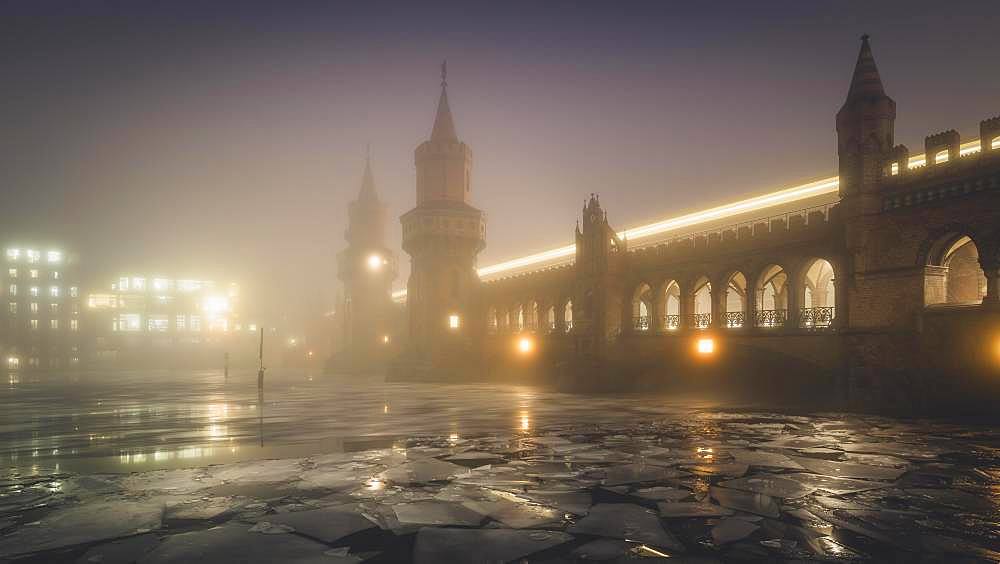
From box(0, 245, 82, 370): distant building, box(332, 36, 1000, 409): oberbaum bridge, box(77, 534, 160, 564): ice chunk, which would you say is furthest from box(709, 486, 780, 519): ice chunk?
box(0, 245, 82, 370): distant building

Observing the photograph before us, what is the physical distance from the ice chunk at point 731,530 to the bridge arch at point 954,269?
55.4 feet

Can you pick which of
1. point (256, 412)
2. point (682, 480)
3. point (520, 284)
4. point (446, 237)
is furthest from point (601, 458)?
point (446, 237)

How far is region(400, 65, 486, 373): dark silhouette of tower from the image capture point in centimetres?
4541

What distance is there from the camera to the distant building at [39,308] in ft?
260

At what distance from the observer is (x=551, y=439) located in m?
12.5

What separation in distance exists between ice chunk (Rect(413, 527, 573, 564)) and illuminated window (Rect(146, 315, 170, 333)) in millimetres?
112584

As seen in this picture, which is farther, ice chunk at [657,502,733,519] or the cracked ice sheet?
ice chunk at [657,502,733,519]

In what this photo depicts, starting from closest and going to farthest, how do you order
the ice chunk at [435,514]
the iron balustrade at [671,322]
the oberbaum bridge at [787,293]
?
the ice chunk at [435,514] → the oberbaum bridge at [787,293] → the iron balustrade at [671,322]

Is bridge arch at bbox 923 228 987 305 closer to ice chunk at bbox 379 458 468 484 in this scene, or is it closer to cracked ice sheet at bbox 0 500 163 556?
ice chunk at bbox 379 458 468 484

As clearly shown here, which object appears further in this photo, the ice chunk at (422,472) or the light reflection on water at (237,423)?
the light reflection on water at (237,423)

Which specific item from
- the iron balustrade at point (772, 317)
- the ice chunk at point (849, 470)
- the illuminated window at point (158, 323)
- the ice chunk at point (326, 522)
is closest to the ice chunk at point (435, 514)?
the ice chunk at point (326, 522)

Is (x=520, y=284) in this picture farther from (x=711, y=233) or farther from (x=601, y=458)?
(x=601, y=458)

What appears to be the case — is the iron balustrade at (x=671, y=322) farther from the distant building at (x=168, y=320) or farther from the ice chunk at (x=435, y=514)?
the distant building at (x=168, y=320)

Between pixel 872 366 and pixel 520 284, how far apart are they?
2473cm
